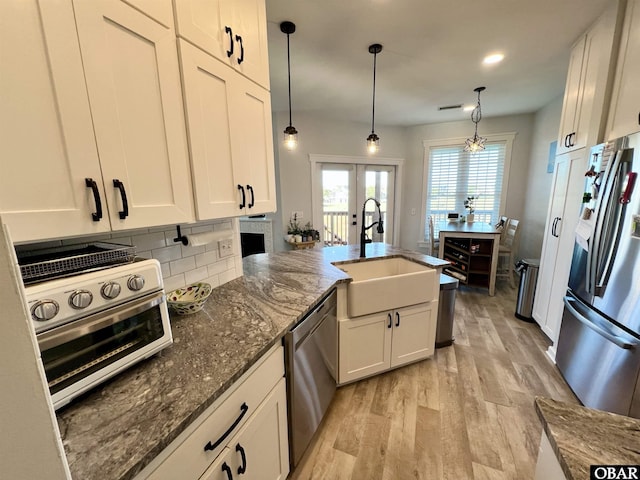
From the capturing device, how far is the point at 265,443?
1.05 metres

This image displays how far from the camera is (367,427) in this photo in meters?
1.64

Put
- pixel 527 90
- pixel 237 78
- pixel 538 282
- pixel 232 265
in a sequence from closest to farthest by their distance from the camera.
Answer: pixel 237 78 < pixel 232 265 < pixel 538 282 < pixel 527 90

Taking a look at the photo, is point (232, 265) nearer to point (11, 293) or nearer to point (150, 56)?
Answer: point (150, 56)

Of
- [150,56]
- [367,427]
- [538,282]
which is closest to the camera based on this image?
[150,56]

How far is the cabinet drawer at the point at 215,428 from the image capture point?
25.7 inches

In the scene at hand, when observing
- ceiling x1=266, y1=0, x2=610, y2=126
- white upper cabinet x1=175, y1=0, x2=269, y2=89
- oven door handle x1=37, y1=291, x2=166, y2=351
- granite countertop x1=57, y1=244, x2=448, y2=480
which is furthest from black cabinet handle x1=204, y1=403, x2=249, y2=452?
ceiling x1=266, y1=0, x2=610, y2=126

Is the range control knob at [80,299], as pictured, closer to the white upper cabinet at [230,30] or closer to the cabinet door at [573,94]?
the white upper cabinet at [230,30]

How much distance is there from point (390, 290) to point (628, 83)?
77.0 inches

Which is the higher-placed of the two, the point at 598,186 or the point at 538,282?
the point at 598,186

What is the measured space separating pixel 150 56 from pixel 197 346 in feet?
3.51

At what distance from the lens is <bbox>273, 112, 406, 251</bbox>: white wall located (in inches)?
159

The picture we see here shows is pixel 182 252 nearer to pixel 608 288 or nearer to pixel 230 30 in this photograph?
pixel 230 30

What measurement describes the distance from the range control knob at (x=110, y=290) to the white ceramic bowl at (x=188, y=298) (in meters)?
0.49

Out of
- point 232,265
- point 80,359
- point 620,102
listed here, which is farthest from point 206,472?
point 620,102
